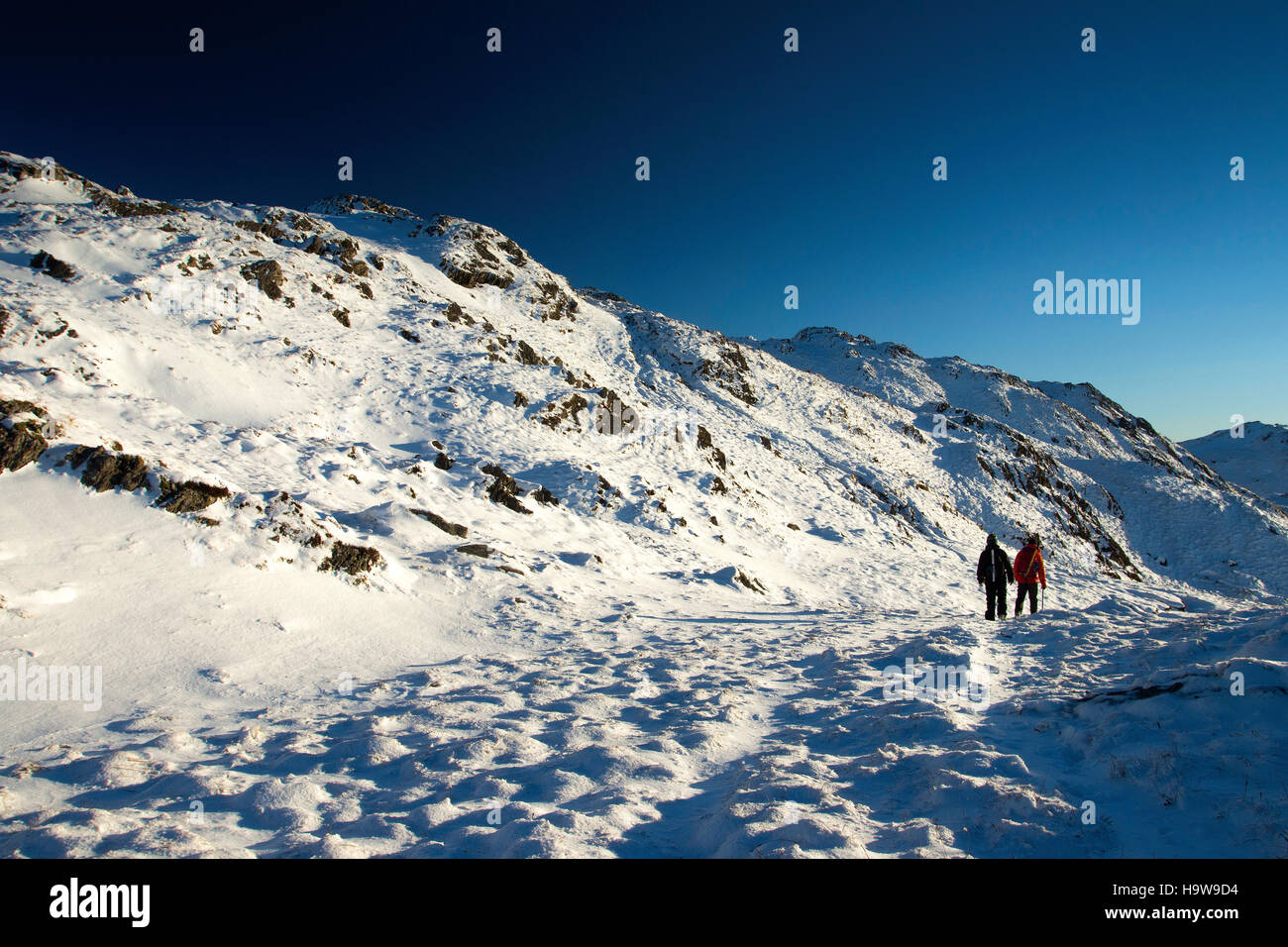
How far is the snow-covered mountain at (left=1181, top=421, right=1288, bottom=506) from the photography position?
231 feet

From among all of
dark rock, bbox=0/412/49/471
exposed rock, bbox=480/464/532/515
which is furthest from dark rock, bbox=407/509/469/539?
dark rock, bbox=0/412/49/471

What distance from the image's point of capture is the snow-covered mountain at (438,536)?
541 cm

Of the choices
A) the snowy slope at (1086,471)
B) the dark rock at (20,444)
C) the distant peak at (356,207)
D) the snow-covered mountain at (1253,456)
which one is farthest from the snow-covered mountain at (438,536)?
the snow-covered mountain at (1253,456)

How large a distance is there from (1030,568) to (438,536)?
13.7m

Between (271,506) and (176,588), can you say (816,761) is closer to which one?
(176,588)

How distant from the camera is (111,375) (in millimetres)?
15547

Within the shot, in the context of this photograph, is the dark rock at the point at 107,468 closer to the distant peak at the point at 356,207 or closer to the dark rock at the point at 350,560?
the dark rock at the point at 350,560

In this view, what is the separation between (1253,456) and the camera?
7894 centimetres

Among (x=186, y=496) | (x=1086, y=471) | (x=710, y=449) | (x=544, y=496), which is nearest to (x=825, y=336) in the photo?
(x=1086, y=471)

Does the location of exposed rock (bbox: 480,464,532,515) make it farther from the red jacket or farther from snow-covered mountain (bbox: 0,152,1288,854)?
the red jacket

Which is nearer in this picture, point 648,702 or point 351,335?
point 648,702

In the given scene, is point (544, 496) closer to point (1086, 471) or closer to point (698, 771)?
point (698, 771)
